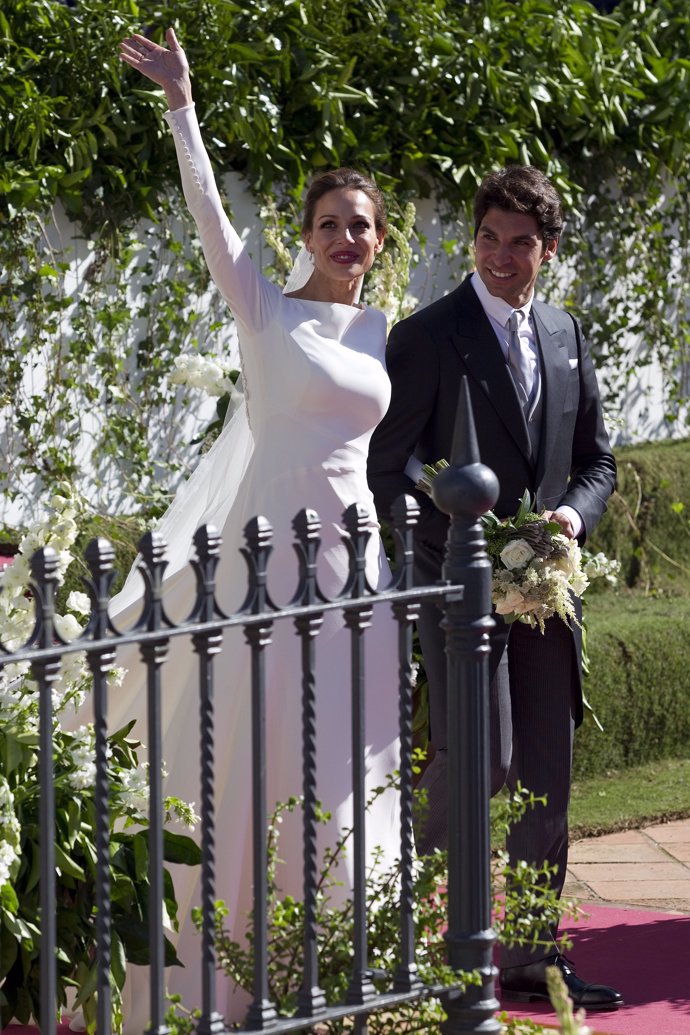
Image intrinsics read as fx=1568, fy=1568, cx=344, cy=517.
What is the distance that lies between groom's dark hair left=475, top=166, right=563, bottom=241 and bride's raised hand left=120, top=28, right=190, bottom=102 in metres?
0.72

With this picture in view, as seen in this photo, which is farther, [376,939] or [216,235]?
[216,235]

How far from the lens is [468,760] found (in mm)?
2473

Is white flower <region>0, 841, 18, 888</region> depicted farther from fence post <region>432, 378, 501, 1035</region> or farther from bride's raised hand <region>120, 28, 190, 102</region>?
bride's raised hand <region>120, 28, 190, 102</region>

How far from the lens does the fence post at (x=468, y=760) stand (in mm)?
2461

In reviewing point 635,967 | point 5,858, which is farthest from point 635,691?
point 5,858

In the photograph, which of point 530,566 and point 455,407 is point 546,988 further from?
point 455,407

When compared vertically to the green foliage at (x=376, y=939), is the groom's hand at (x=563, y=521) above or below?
above

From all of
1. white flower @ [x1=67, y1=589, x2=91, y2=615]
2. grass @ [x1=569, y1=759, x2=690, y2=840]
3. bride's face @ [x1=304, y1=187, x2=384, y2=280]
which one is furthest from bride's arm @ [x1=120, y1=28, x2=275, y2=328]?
grass @ [x1=569, y1=759, x2=690, y2=840]

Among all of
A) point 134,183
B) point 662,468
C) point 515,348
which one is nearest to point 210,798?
point 515,348

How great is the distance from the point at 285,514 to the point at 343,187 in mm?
775

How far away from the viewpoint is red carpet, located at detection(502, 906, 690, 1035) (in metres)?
3.32

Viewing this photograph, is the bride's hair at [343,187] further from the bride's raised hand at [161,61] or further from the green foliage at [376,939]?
the green foliage at [376,939]

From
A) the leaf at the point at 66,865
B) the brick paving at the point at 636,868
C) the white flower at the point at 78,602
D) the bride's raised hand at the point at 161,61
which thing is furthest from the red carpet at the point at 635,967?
the bride's raised hand at the point at 161,61

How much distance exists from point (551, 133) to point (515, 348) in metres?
3.63
